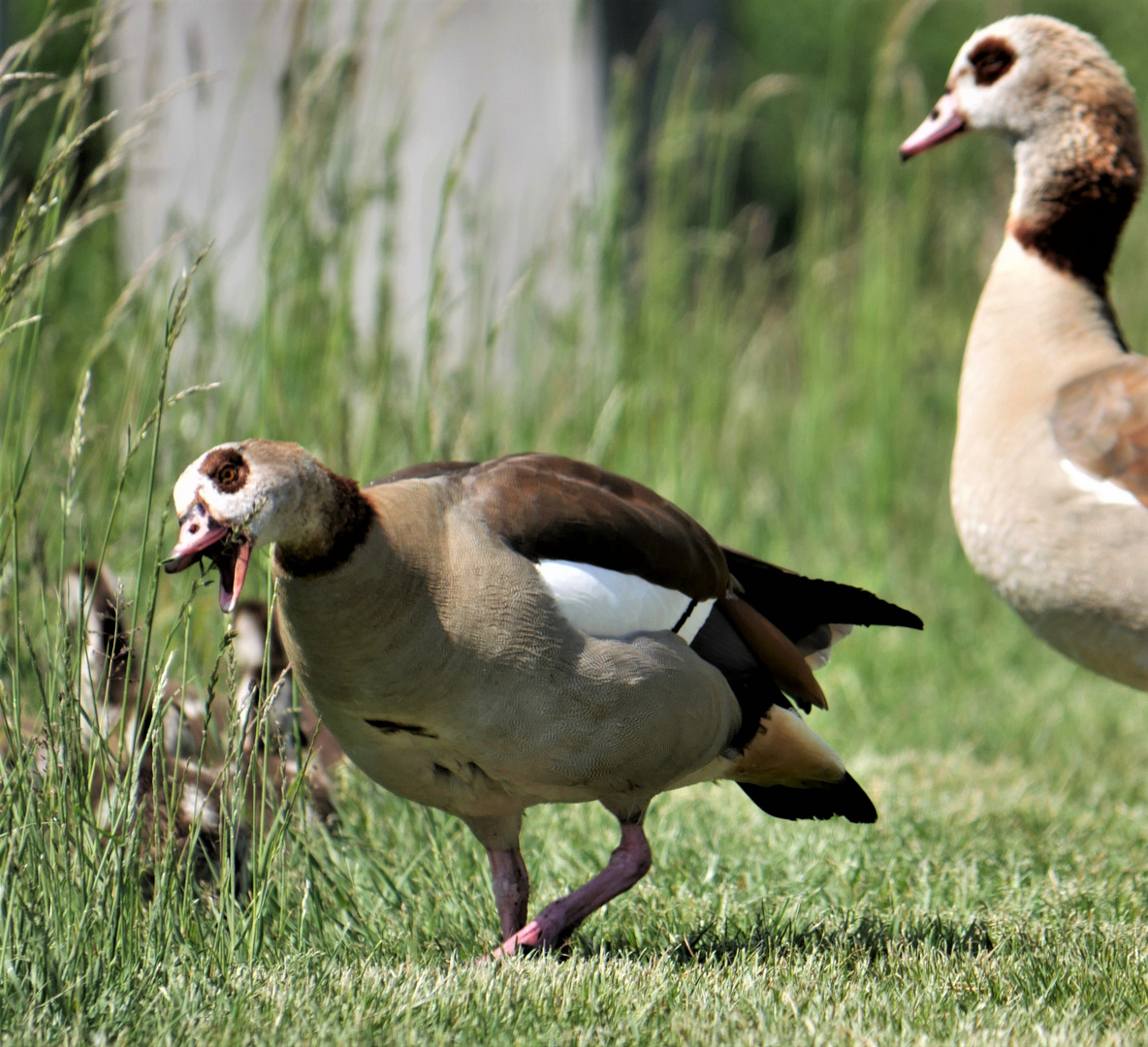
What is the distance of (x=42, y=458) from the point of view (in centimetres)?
360

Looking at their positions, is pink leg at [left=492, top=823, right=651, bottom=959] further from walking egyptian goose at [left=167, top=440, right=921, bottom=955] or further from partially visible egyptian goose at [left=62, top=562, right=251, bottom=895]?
partially visible egyptian goose at [left=62, top=562, right=251, bottom=895]

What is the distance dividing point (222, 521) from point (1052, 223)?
2669mm

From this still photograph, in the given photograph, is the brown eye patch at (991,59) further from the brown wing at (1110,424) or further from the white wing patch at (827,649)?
the white wing patch at (827,649)

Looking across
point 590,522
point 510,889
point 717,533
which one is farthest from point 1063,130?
point 510,889

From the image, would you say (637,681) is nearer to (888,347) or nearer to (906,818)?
(906,818)

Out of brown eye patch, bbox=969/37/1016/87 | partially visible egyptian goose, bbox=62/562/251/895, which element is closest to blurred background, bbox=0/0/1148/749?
partially visible egyptian goose, bbox=62/562/251/895

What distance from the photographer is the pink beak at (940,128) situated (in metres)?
4.09

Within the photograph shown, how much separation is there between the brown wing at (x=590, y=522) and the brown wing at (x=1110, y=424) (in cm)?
120

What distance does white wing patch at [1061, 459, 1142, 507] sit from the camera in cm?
342

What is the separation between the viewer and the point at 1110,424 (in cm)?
349

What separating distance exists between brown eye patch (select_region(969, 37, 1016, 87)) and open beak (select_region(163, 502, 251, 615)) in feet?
9.08

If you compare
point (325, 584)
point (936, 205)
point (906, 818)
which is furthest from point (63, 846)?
point (936, 205)

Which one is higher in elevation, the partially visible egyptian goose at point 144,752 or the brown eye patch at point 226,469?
the brown eye patch at point 226,469

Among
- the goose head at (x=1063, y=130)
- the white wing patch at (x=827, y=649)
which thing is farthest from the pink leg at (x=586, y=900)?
the goose head at (x=1063, y=130)
